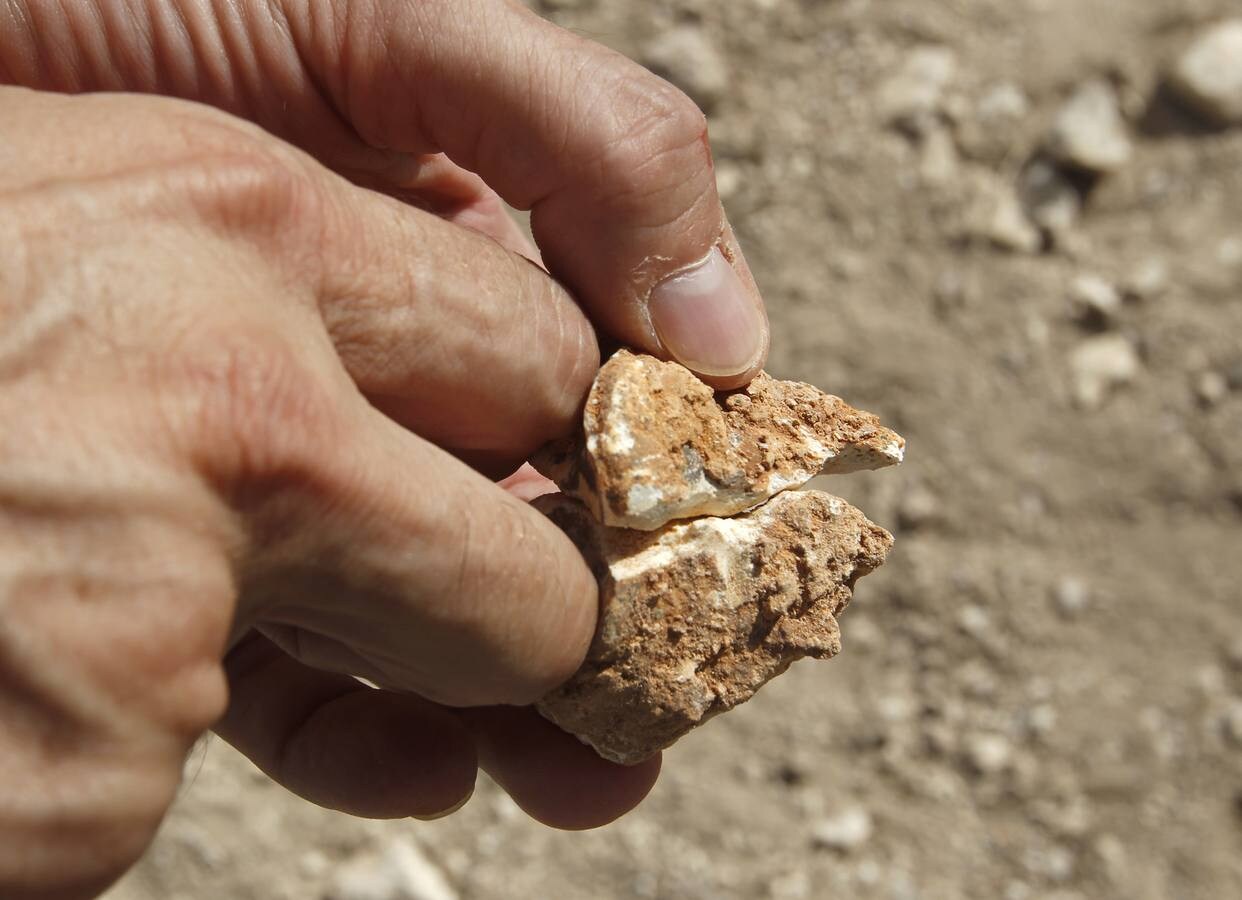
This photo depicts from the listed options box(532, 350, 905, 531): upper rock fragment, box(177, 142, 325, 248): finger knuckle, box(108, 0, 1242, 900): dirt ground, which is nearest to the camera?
box(177, 142, 325, 248): finger knuckle

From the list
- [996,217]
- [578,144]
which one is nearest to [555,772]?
[578,144]

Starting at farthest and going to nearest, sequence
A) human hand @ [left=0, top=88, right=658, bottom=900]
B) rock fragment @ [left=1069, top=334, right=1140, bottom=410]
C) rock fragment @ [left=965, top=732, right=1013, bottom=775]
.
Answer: rock fragment @ [left=1069, top=334, right=1140, bottom=410], rock fragment @ [left=965, top=732, right=1013, bottom=775], human hand @ [left=0, top=88, right=658, bottom=900]

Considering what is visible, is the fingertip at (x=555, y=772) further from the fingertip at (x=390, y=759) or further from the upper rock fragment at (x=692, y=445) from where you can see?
the upper rock fragment at (x=692, y=445)

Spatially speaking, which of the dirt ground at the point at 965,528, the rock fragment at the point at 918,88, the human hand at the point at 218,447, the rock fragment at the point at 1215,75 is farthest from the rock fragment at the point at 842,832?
the rock fragment at the point at 1215,75

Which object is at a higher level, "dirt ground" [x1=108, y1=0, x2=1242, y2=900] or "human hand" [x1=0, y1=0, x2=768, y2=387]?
"human hand" [x1=0, y1=0, x2=768, y2=387]

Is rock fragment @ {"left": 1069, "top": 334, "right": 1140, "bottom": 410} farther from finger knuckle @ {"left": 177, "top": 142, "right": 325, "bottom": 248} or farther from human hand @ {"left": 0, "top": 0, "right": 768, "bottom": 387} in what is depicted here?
finger knuckle @ {"left": 177, "top": 142, "right": 325, "bottom": 248}

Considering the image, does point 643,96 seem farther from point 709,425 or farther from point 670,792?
point 670,792

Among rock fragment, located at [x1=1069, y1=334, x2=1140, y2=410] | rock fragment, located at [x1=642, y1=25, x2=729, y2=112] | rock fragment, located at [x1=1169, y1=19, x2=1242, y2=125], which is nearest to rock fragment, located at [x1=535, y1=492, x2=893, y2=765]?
rock fragment, located at [x1=1069, y1=334, x2=1140, y2=410]

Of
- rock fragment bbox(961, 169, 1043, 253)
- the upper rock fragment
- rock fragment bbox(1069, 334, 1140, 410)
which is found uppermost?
the upper rock fragment
